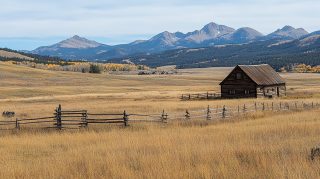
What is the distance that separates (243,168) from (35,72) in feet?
481

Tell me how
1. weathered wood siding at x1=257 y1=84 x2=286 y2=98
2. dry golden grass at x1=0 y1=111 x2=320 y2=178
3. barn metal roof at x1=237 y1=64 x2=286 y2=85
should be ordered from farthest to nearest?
barn metal roof at x1=237 y1=64 x2=286 y2=85, weathered wood siding at x1=257 y1=84 x2=286 y2=98, dry golden grass at x1=0 y1=111 x2=320 y2=178

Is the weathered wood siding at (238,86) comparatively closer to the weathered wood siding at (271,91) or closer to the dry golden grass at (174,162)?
the weathered wood siding at (271,91)

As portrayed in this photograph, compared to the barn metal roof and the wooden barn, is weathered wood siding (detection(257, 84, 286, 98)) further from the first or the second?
the barn metal roof

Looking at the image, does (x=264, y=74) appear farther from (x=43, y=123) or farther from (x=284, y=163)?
(x=284, y=163)

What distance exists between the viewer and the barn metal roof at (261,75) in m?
73.9

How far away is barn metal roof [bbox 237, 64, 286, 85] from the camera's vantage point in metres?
73.9

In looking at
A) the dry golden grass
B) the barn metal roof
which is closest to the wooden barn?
the barn metal roof

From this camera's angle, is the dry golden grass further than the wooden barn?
No

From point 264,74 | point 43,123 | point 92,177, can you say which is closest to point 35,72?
point 264,74

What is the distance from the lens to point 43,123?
104ft

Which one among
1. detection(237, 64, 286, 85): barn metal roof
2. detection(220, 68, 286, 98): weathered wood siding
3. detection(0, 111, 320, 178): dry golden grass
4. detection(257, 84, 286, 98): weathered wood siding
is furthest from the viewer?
detection(237, 64, 286, 85): barn metal roof


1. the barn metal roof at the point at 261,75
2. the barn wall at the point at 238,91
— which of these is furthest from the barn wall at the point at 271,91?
the barn wall at the point at 238,91

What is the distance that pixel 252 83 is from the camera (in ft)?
240

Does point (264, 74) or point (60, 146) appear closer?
point (60, 146)
